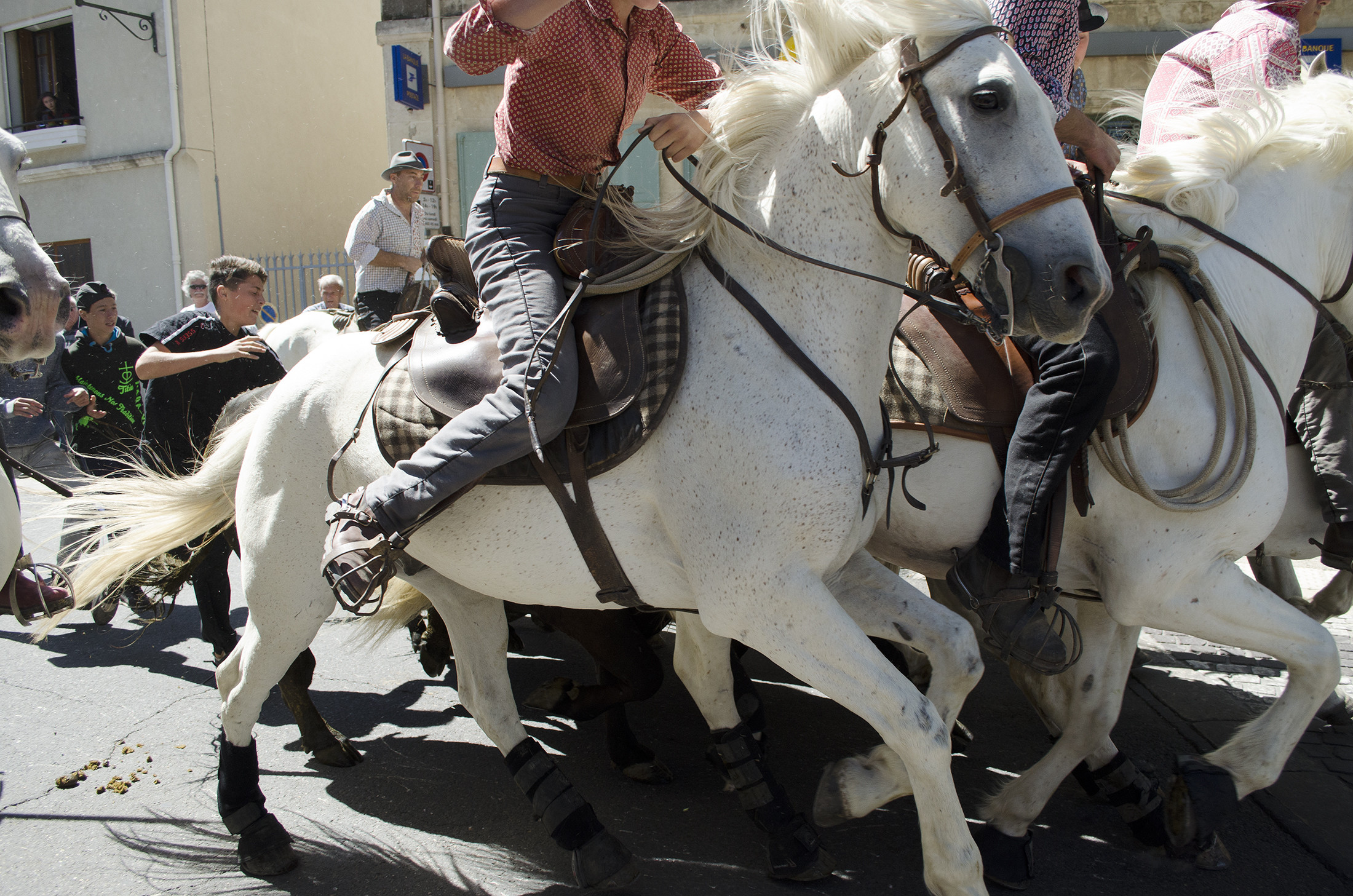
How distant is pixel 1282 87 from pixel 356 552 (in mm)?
3432

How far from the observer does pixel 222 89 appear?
14094 millimetres

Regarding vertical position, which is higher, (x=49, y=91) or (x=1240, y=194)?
(x=49, y=91)

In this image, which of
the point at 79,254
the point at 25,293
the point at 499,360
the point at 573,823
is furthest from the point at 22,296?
the point at 79,254

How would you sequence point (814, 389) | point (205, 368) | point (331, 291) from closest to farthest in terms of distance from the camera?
point (814, 389)
point (205, 368)
point (331, 291)

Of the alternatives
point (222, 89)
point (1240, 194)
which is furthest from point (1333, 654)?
point (222, 89)

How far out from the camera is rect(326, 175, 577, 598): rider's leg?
225 centimetres

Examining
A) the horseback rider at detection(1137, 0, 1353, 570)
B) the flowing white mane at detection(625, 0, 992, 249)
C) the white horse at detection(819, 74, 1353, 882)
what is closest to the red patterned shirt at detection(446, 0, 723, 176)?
the flowing white mane at detection(625, 0, 992, 249)

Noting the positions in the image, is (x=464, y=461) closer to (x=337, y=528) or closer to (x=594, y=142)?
(x=337, y=528)

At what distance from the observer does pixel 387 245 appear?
5.54 meters

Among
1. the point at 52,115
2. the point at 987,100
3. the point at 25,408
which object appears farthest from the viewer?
the point at 52,115

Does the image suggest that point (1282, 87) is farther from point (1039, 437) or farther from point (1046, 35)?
point (1039, 437)

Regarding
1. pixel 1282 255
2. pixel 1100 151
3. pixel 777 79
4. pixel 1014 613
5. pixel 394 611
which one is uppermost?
pixel 777 79

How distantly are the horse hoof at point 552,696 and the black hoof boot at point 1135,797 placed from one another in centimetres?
190

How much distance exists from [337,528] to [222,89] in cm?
1440
